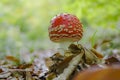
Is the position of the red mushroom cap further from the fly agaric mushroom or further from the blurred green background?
the blurred green background

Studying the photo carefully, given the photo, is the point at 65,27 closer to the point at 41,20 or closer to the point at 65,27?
the point at 65,27

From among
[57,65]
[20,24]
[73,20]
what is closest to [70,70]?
[57,65]

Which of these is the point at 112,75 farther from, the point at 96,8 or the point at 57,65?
the point at 96,8

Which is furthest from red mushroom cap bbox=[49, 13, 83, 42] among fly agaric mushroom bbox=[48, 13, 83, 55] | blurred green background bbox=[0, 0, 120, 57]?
blurred green background bbox=[0, 0, 120, 57]

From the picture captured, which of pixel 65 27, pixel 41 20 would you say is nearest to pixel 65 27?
pixel 65 27

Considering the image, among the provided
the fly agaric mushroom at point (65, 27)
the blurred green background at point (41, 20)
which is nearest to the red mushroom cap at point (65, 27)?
the fly agaric mushroom at point (65, 27)

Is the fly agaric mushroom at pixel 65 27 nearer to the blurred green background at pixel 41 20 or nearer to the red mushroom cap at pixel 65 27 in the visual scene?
the red mushroom cap at pixel 65 27
